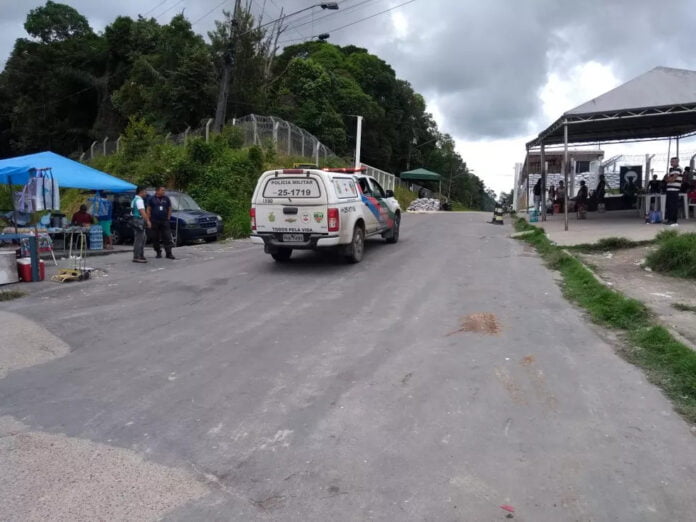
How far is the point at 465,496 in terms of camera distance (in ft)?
11.4

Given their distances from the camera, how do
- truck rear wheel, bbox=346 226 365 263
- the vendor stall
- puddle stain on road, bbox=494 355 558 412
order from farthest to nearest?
truck rear wheel, bbox=346 226 365 263 < the vendor stall < puddle stain on road, bbox=494 355 558 412

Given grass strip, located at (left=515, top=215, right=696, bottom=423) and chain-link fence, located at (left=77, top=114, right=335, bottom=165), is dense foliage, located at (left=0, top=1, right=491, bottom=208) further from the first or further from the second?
grass strip, located at (left=515, top=215, right=696, bottom=423)

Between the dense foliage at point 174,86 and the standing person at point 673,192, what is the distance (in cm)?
1661

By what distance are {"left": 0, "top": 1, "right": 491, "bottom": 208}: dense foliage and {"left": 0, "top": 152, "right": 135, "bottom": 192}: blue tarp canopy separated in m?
7.48

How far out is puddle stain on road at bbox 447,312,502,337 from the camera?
7070mm

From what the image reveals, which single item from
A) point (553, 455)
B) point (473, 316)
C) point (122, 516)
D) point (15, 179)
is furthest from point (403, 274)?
point (15, 179)

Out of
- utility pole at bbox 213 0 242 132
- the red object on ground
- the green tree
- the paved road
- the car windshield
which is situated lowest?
the paved road

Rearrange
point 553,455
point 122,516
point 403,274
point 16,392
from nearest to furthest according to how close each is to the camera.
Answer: point 122,516
point 553,455
point 16,392
point 403,274

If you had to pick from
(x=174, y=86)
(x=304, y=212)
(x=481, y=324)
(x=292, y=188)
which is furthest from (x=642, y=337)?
(x=174, y=86)

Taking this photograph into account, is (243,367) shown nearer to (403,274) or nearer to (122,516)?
(122,516)

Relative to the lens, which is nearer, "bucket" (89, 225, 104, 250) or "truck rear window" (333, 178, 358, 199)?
"truck rear window" (333, 178, 358, 199)

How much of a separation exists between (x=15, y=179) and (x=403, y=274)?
31.5 ft

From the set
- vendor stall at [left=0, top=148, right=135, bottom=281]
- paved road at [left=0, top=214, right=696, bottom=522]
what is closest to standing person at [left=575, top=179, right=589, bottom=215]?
paved road at [left=0, top=214, right=696, bottom=522]

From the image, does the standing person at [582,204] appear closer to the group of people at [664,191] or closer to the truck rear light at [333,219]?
the group of people at [664,191]
